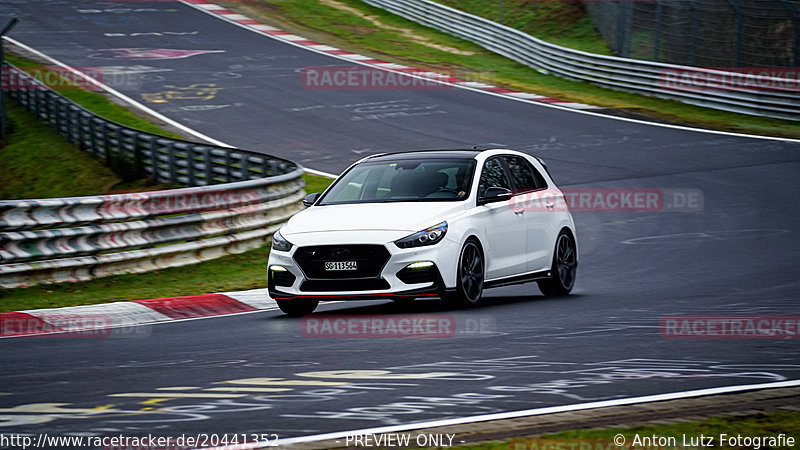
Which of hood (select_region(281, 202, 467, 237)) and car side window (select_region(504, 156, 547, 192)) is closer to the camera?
hood (select_region(281, 202, 467, 237))

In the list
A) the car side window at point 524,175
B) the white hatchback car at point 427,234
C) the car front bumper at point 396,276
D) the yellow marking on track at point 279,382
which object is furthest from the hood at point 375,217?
the yellow marking on track at point 279,382

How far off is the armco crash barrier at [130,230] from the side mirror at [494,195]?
16.2 ft

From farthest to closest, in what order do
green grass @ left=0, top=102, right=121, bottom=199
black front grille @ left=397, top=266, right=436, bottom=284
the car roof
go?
green grass @ left=0, top=102, right=121, bottom=199
the car roof
black front grille @ left=397, top=266, right=436, bottom=284

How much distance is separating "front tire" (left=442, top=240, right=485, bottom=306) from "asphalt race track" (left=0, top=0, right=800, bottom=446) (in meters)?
0.16

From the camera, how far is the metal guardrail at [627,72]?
3055 cm

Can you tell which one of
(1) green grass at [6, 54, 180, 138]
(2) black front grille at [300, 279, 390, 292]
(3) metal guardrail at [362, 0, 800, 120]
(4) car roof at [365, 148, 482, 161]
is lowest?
(1) green grass at [6, 54, 180, 138]

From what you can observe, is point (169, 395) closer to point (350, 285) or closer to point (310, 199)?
point (350, 285)

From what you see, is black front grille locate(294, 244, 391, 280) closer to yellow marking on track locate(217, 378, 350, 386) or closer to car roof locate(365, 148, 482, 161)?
car roof locate(365, 148, 482, 161)

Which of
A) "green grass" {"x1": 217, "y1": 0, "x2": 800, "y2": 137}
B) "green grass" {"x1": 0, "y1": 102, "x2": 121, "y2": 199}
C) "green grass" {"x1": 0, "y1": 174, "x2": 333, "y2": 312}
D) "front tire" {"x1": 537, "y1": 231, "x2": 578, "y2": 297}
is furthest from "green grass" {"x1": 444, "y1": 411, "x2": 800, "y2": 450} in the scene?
"green grass" {"x1": 217, "y1": 0, "x2": 800, "y2": 137}

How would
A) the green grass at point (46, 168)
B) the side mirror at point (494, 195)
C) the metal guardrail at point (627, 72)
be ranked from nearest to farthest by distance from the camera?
the side mirror at point (494, 195)
the green grass at point (46, 168)
the metal guardrail at point (627, 72)

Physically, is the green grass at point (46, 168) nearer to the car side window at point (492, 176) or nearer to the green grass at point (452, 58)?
the green grass at point (452, 58)

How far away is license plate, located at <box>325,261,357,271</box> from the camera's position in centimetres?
1112

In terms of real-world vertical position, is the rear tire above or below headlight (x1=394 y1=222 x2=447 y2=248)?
below

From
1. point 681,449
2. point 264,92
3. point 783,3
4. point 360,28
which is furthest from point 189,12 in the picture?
point 681,449
